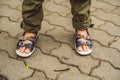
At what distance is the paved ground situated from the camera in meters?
1.77

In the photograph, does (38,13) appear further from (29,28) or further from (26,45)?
(26,45)

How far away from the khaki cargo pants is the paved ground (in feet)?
0.78

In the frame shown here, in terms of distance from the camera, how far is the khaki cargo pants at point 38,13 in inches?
69.0

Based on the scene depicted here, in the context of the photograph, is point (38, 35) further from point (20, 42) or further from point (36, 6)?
point (36, 6)

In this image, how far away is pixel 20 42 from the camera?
6.32ft

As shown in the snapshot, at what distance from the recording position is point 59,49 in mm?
2006

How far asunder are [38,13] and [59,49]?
383 mm

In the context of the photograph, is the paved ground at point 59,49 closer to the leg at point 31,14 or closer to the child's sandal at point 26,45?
the child's sandal at point 26,45

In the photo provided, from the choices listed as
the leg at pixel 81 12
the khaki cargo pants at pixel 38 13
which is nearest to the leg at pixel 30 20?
the khaki cargo pants at pixel 38 13

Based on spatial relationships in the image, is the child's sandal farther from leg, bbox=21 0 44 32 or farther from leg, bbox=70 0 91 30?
leg, bbox=70 0 91 30

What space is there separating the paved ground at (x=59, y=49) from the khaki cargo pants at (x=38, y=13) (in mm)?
239

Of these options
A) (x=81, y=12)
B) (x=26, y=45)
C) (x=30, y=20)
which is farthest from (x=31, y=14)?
(x=81, y=12)

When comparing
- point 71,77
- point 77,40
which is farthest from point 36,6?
point 71,77

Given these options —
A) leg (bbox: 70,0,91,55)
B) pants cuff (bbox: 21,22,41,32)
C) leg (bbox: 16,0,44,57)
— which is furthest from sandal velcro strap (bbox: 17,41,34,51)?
leg (bbox: 70,0,91,55)
